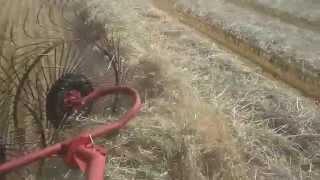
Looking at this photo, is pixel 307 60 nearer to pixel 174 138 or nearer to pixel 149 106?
pixel 149 106

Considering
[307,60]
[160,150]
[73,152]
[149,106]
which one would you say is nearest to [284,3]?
[307,60]

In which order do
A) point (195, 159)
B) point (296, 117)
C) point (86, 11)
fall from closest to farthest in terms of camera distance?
point (195, 159) < point (296, 117) < point (86, 11)

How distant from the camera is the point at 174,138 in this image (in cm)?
395

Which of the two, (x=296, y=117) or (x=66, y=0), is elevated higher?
(x=66, y=0)

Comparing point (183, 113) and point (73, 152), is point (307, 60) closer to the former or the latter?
point (183, 113)

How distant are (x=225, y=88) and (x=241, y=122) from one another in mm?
964

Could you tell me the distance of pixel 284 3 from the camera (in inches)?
358

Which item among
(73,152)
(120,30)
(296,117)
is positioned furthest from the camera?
(120,30)

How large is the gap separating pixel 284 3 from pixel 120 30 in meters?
3.72

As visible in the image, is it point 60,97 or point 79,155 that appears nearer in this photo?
point 79,155

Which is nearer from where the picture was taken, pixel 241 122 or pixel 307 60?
pixel 241 122

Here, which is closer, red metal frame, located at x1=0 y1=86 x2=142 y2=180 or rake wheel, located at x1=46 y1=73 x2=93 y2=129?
red metal frame, located at x1=0 y1=86 x2=142 y2=180

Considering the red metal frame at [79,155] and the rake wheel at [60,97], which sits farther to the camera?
the rake wheel at [60,97]

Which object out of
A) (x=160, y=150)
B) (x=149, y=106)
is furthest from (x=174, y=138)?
(x=149, y=106)
